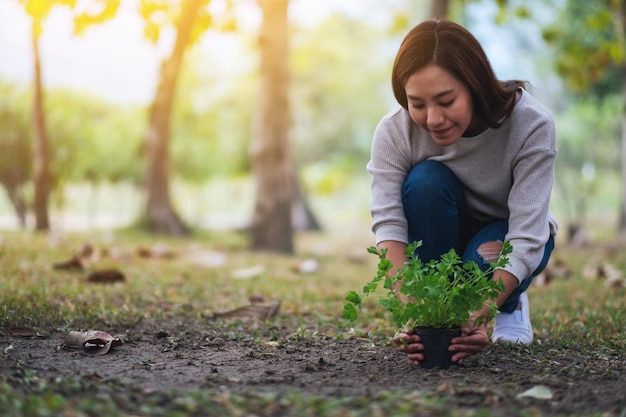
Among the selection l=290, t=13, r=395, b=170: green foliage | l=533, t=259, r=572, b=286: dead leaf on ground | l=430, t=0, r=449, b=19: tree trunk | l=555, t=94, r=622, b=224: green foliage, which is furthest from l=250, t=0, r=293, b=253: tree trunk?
l=290, t=13, r=395, b=170: green foliage

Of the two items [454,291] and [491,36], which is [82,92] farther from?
[454,291]

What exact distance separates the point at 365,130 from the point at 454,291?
2225 centimetres

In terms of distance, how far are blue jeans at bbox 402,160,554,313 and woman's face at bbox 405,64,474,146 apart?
285mm

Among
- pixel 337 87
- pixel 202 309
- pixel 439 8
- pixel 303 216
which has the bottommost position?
pixel 303 216

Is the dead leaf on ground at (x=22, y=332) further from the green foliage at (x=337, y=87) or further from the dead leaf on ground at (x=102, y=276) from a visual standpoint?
the green foliage at (x=337, y=87)

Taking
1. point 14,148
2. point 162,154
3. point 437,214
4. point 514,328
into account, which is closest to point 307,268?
point 514,328

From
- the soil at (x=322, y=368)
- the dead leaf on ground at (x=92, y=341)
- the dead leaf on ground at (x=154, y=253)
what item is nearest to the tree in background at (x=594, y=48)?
the dead leaf on ground at (x=154, y=253)

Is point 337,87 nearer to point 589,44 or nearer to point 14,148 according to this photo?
point 589,44

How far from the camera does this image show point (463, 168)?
9.30 feet

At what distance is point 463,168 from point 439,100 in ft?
1.60

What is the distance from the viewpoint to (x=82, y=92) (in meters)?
15.9

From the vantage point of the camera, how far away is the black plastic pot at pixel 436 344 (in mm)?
2334

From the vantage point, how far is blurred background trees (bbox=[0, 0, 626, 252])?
8.23 m

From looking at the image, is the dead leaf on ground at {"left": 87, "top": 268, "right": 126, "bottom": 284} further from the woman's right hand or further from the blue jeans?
the woman's right hand
